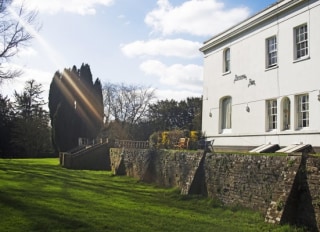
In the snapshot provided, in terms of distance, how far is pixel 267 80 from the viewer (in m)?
19.6

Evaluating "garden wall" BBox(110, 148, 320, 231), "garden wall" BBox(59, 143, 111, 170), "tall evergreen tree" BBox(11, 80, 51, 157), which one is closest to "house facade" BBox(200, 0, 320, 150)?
"garden wall" BBox(110, 148, 320, 231)

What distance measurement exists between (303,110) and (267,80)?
296 cm

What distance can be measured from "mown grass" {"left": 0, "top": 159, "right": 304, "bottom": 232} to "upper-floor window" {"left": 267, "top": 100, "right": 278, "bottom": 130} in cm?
606

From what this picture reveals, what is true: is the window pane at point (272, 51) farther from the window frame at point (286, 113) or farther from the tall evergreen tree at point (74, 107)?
the tall evergreen tree at point (74, 107)

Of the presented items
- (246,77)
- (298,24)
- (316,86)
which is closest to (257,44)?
(246,77)

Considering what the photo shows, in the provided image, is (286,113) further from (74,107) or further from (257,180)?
(74,107)

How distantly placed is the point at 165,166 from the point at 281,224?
10800 mm

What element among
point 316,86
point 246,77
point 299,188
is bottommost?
point 299,188

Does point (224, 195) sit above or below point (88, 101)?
below

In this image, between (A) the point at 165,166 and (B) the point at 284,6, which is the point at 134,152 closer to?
(A) the point at 165,166

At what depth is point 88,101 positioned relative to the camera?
48969mm

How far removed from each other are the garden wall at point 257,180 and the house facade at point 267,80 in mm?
4160

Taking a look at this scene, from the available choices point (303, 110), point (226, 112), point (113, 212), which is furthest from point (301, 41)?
point (113, 212)

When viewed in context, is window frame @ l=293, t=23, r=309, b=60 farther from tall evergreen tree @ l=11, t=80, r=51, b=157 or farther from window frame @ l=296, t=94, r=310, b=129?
tall evergreen tree @ l=11, t=80, r=51, b=157
